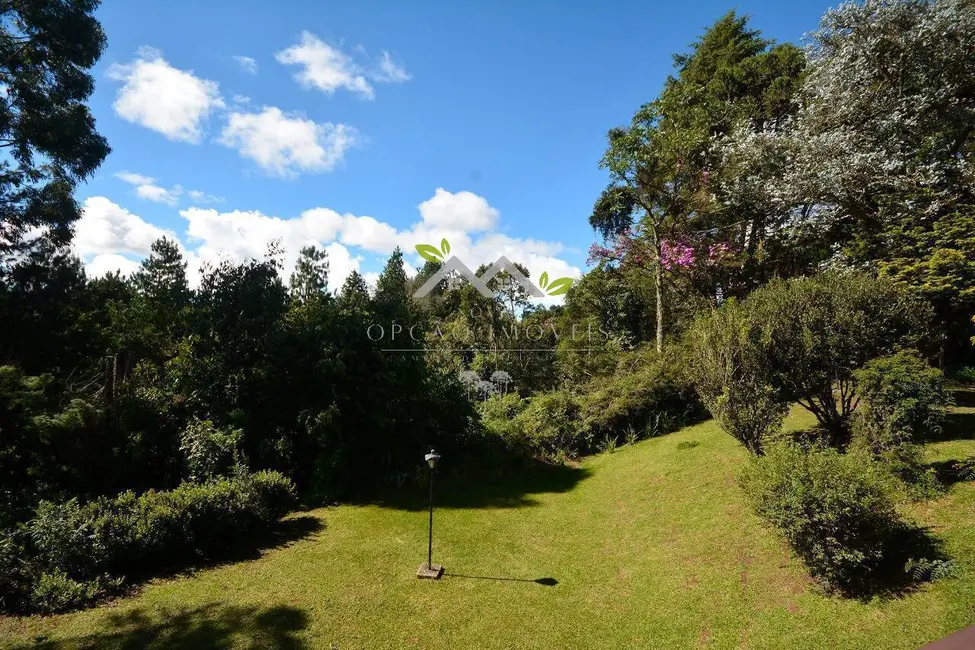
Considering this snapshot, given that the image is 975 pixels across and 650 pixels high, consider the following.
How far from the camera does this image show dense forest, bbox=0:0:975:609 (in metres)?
6.83

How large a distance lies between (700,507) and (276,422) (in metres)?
9.43

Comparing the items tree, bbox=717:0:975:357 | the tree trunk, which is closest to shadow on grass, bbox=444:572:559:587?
tree, bbox=717:0:975:357

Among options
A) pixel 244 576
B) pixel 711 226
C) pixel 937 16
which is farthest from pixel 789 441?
pixel 711 226

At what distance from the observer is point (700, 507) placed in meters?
7.43

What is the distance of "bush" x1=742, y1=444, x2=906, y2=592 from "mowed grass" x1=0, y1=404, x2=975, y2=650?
0.35 meters

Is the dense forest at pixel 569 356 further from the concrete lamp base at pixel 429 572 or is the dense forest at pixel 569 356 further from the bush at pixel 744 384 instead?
the concrete lamp base at pixel 429 572

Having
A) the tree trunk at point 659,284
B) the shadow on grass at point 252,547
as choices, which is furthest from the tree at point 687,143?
the shadow on grass at point 252,547

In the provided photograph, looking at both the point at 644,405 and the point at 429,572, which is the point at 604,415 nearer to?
the point at 644,405

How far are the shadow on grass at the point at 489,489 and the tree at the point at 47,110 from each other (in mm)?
12164

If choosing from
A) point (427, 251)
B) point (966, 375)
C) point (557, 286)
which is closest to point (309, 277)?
point (427, 251)

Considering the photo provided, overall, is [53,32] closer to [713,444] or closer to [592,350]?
[592,350]

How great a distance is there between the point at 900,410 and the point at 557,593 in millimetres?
5168

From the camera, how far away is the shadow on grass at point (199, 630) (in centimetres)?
515

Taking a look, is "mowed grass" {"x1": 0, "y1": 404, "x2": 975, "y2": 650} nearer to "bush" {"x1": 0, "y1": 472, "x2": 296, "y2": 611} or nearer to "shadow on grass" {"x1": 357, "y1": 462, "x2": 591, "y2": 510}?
"bush" {"x1": 0, "y1": 472, "x2": 296, "y2": 611}
